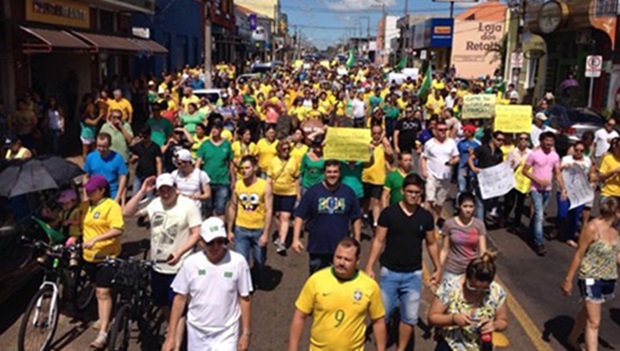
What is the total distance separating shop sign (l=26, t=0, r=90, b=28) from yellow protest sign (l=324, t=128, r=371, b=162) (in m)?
11.7

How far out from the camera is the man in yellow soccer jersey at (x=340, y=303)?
459 cm

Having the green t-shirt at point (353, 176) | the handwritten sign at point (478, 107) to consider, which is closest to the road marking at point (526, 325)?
A: the green t-shirt at point (353, 176)

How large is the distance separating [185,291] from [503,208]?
26.3 ft

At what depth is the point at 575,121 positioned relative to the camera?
774 inches

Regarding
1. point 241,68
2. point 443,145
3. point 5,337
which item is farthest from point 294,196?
point 241,68

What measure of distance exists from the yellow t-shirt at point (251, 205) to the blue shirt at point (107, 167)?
212 centimetres

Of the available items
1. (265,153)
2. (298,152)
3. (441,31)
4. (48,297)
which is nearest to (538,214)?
(298,152)

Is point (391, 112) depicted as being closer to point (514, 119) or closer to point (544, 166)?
point (514, 119)

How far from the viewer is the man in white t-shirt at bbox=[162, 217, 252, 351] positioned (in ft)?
16.5

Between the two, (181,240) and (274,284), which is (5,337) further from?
(274,284)

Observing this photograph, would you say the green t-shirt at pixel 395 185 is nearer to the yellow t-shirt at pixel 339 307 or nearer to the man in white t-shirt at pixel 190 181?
the man in white t-shirt at pixel 190 181

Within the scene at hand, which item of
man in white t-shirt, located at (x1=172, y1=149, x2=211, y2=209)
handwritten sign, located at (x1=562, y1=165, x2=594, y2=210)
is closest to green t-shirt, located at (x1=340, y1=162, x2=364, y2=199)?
man in white t-shirt, located at (x1=172, y1=149, x2=211, y2=209)

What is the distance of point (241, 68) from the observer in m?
59.0

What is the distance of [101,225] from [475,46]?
6080cm
